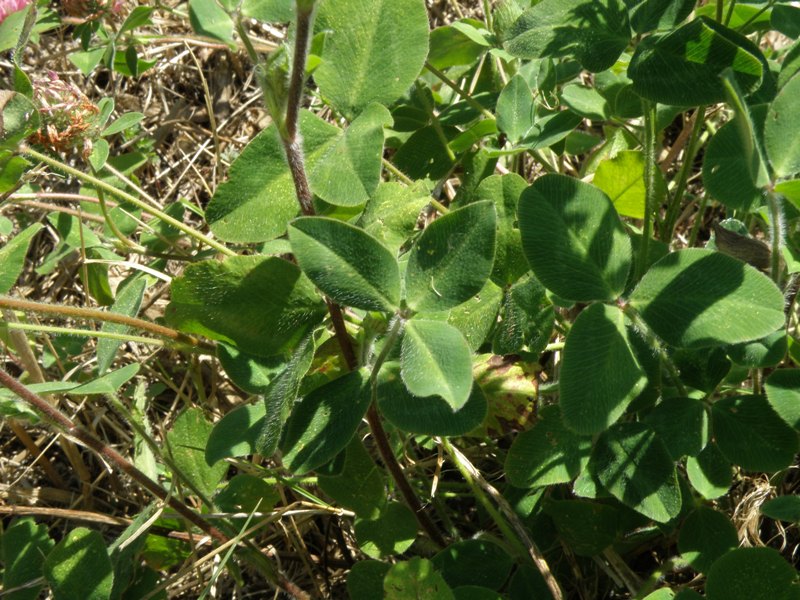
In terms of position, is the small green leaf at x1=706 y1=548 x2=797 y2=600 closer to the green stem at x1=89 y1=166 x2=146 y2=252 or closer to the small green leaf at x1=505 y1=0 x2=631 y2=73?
the small green leaf at x1=505 y1=0 x2=631 y2=73

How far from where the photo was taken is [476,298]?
1513 mm

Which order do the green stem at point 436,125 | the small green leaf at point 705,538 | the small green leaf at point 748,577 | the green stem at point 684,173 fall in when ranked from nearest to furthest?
the small green leaf at point 748,577
the small green leaf at point 705,538
the green stem at point 684,173
the green stem at point 436,125

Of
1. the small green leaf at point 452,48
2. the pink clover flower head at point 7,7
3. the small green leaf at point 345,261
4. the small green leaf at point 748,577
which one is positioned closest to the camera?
the small green leaf at point 345,261

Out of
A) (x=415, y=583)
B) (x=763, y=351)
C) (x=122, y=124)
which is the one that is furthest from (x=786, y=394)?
(x=122, y=124)

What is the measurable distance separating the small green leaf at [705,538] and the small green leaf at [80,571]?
1030 millimetres

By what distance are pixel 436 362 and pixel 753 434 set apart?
656 millimetres

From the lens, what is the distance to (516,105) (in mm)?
1752

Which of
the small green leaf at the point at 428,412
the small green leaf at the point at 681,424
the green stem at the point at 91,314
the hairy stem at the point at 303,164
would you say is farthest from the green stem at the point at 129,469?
the small green leaf at the point at 681,424

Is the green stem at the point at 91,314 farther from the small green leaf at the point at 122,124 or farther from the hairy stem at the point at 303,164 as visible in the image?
the small green leaf at the point at 122,124

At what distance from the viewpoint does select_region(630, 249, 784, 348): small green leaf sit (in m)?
1.23

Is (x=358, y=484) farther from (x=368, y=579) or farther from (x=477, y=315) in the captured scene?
(x=477, y=315)

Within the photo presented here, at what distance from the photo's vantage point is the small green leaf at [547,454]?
1.51m

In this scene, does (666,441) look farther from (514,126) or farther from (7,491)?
(7,491)

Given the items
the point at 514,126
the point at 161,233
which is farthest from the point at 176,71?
the point at 514,126
